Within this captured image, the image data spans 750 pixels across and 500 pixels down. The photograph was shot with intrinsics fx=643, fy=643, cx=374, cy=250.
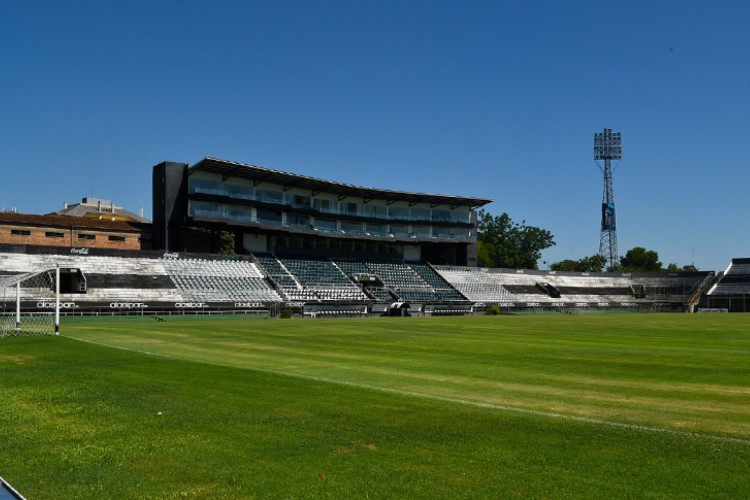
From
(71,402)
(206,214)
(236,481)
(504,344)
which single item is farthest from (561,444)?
(206,214)

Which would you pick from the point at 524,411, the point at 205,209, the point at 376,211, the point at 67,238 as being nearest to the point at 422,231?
the point at 376,211

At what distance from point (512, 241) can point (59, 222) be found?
95.8 metres

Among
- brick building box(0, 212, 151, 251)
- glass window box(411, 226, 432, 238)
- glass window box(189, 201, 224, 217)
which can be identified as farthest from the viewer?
glass window box(411, 226, 432, 238)

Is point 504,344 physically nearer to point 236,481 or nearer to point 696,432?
point 696,432

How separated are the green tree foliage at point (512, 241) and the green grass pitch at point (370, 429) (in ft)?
389

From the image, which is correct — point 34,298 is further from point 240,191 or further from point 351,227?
point 351,227

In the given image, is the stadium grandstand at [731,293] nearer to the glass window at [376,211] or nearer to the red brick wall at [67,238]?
the glass window at [376,211]

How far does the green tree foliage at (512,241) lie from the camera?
134 m

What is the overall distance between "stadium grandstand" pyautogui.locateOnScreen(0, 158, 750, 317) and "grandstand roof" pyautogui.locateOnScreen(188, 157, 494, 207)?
0.17 m

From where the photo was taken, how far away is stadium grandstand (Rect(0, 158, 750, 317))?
55156mm

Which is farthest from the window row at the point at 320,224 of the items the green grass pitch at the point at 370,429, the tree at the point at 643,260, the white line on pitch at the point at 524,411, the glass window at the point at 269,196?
the tree at the point at 643,260

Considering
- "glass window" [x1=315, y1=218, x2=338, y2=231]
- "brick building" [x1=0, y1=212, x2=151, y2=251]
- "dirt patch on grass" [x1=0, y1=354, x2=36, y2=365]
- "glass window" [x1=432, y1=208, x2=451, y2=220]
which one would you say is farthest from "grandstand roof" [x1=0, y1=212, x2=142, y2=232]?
"dirt patch on grass" [x1=0, y1=354, x2=36, y2=365]

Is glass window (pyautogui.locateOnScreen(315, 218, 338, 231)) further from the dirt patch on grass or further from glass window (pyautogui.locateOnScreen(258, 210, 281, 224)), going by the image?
the dirt patch on grass

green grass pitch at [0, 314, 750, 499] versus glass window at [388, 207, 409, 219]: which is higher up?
glass window at [388, 207, 409, 219]
